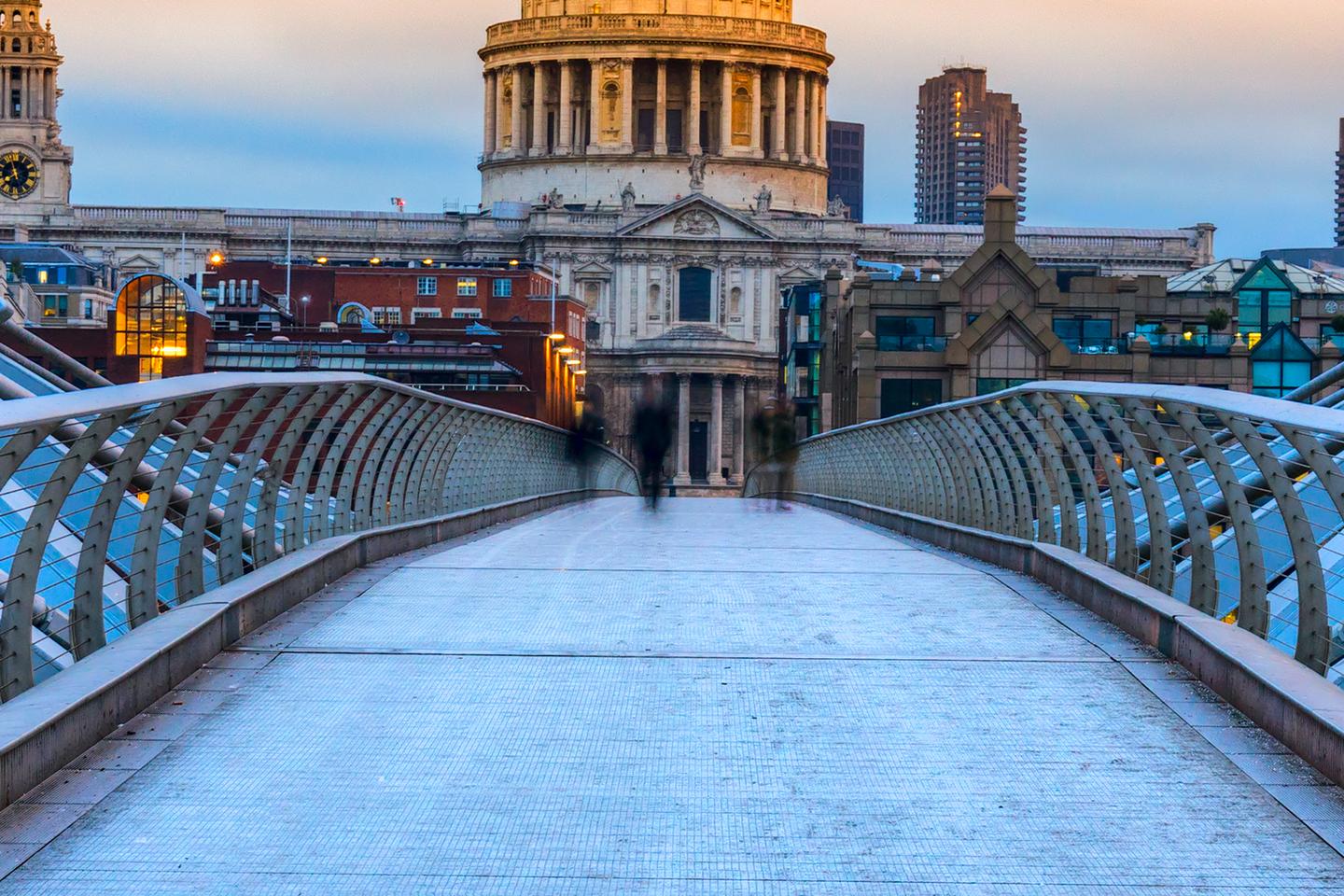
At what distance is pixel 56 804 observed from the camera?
8.75 m

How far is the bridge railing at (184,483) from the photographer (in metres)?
9.33

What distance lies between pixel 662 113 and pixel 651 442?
135186mm

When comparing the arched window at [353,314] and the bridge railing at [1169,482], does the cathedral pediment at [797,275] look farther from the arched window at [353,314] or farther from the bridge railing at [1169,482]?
the bridge railing at [1169,482]

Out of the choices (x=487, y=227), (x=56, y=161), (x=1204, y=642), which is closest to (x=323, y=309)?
(x=487, y=227)

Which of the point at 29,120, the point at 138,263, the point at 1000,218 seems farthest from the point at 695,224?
the point at 1000,218

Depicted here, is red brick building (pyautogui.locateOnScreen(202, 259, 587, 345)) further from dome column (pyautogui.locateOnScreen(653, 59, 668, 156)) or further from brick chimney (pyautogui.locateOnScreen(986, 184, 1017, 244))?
dome column (pyautogui.locateOnScreen(653, 59, 668, 156))

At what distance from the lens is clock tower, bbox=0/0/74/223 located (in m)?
157

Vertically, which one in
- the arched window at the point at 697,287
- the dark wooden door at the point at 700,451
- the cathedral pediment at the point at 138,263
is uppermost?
the cathedral pediment at the point at 138,263

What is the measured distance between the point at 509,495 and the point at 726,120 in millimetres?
135940

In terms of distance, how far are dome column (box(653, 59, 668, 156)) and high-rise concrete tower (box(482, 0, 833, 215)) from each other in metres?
0.10

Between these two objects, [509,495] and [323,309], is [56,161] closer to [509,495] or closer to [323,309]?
[323,309]

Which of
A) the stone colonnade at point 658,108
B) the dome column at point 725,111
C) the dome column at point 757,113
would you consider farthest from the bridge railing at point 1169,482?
the dome column at point 757,113

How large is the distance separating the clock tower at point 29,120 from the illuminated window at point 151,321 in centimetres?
7416

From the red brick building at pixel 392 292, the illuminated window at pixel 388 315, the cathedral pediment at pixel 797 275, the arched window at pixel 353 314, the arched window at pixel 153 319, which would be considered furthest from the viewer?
the cathedral pediment at pixel 797 275
